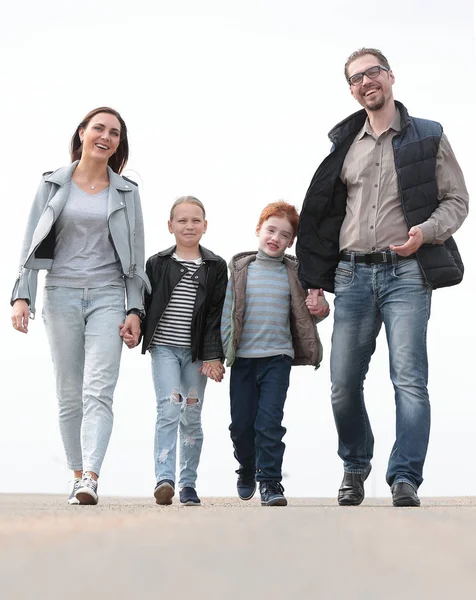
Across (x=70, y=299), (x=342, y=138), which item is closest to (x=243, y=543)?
(x=70, y=299)

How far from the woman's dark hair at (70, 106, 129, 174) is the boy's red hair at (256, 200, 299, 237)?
87 centimetres

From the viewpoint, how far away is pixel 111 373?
502 cm

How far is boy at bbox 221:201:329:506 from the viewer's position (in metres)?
5.38

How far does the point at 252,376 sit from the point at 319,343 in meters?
0.43

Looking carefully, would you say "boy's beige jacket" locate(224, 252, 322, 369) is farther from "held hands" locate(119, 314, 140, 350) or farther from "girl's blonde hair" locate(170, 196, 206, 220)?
"held hands" locate(119, 314, 140, 350)

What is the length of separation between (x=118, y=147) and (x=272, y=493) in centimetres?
213

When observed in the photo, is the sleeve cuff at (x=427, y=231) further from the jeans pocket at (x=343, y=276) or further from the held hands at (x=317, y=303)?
the held hands at (x=317, y=303)

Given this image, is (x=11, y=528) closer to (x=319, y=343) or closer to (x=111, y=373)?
(x=111, y=373)

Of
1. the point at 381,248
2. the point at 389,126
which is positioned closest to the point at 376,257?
the point at 381,248

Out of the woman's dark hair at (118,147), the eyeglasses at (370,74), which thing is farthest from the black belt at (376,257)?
the woman's dark hair at (118,147)

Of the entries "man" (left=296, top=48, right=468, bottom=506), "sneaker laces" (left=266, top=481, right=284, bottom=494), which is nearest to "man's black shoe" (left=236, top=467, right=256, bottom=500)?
"sneaker laces" (left=266, top=481, right=284, bottom=494)

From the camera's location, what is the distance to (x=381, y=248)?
4922 mm

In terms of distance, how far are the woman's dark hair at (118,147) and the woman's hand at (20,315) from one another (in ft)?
3.09

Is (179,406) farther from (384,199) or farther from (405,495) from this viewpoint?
(384,199)
